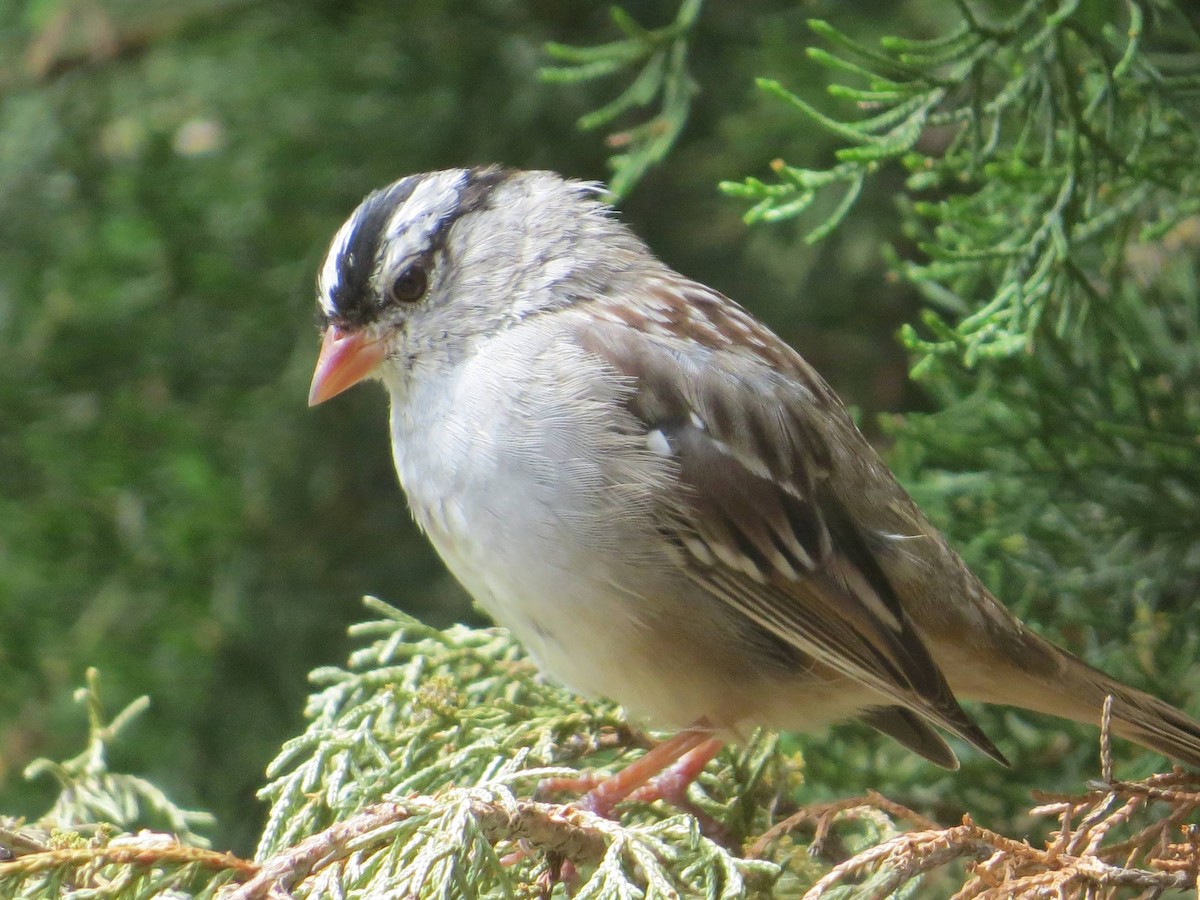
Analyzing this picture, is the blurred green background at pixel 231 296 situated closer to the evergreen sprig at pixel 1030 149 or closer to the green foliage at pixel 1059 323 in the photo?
the green foliage at pixel 1059 323

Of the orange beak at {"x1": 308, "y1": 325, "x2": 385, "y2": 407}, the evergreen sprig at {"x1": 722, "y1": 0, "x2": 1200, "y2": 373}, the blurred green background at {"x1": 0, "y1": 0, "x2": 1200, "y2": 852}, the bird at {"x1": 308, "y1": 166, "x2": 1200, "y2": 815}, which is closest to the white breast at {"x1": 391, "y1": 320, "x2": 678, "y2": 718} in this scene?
the bird at {"x1": 308, "y1": 166, "x2": 1200, "y2": 815}

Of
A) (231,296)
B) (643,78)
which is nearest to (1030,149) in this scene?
(643,78)

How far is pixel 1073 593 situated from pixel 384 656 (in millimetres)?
1299

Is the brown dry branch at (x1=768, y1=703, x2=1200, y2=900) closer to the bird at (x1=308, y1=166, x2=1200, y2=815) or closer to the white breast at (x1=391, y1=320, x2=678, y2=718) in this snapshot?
the bird at (x1=308, y1=166, x2=1200, y2=815)

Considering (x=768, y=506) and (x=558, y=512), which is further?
(x=768, y=506)

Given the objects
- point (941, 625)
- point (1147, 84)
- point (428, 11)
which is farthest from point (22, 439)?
point (1147, 84)

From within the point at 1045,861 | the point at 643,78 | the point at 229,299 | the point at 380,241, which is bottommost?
the point at 1045,861

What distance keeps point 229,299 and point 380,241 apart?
4.09 ft

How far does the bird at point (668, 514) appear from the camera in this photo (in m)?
1.97

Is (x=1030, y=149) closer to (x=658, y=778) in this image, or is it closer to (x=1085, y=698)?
(x=1085, y=698)

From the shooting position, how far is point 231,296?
135 inches

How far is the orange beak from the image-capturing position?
2309mm

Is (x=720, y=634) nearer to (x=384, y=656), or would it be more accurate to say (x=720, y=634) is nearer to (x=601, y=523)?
(x=601, y=523)

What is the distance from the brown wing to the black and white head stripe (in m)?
0.38
